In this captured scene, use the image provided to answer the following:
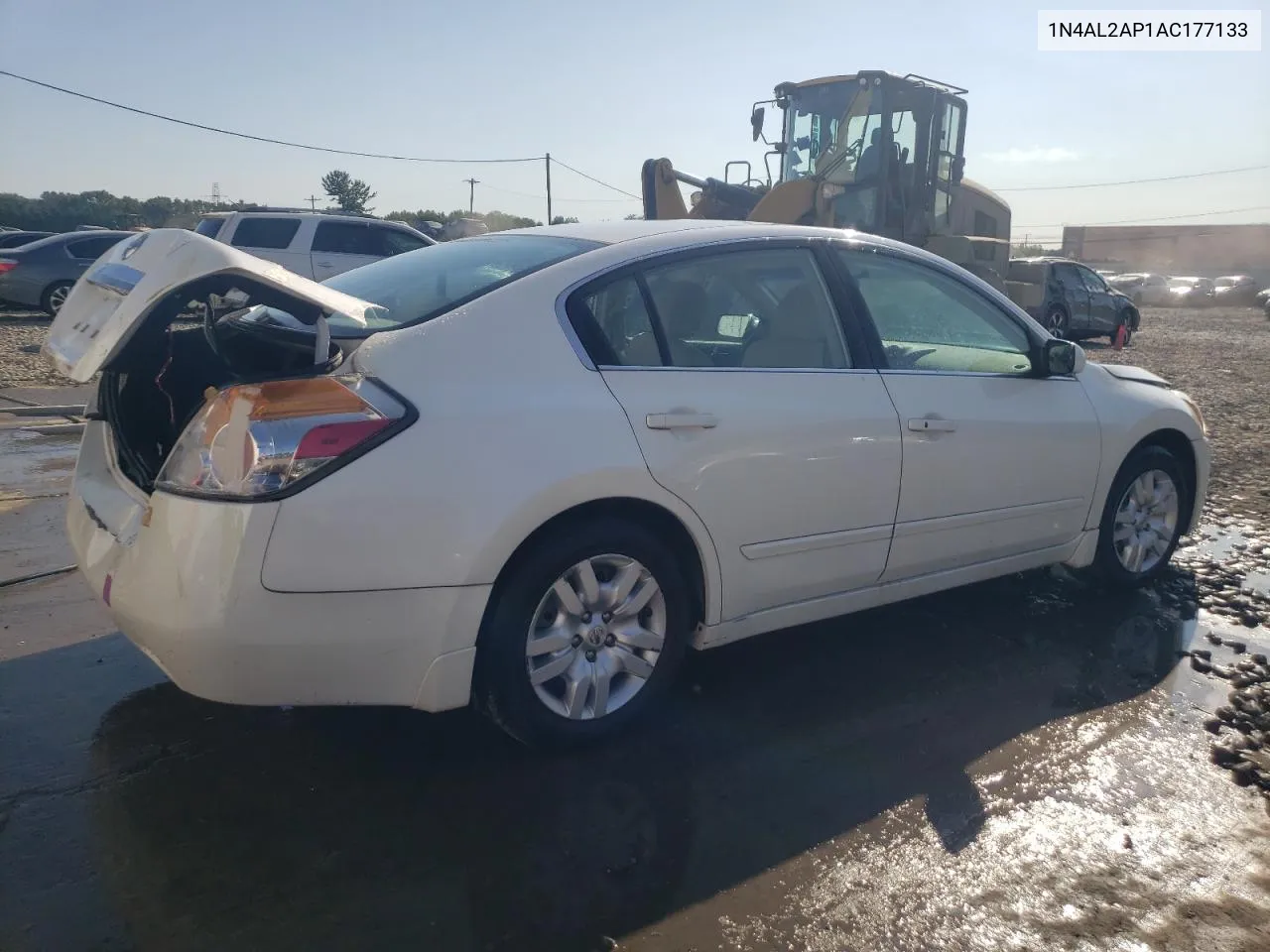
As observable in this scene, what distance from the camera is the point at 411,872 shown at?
2.63 metres

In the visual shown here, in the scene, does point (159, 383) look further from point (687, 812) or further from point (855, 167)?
point (855, 167)

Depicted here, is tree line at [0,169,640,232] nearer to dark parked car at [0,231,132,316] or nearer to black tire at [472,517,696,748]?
dark parked car at [0,231,132,316]

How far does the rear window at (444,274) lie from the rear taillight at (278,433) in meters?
0.42

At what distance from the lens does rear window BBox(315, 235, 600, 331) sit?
10.7 ft

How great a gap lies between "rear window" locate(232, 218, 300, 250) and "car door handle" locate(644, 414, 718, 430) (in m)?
12.6

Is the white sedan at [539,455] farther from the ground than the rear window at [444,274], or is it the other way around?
the rear window at [444,274]

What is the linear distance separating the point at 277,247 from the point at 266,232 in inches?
9.7

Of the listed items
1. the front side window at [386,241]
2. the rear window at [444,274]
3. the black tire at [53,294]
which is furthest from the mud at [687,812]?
the black tire at [53,294]

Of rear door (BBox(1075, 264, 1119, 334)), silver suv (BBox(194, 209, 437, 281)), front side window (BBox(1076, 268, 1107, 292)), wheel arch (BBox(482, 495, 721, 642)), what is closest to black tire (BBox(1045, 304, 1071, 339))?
rear door (BBox(1075, 264, 1119, 334))

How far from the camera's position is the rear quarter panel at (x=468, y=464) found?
8.82 feet

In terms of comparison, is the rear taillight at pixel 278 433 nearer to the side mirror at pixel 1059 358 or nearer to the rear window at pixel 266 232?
the side mirror at pixel 1059 358

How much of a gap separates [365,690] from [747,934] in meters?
1.20

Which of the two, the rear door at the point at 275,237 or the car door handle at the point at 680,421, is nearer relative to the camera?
the car door handle at the point at 680,421

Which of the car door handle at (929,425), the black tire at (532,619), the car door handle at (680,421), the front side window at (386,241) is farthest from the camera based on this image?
the front side window at (386,241)
